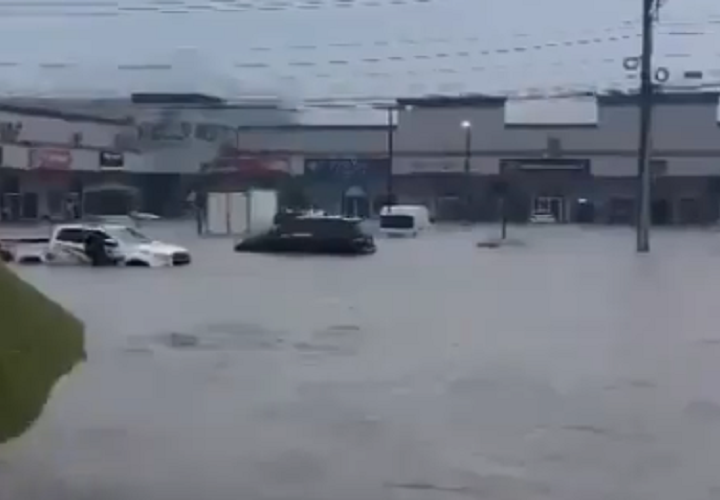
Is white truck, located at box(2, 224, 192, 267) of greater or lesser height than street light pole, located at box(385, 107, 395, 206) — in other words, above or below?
below

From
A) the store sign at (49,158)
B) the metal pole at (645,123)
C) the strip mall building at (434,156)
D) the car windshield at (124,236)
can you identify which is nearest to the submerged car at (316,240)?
the car windshield at (124,236)

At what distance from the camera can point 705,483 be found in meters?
8.37

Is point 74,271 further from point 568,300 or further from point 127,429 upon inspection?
point 127,429

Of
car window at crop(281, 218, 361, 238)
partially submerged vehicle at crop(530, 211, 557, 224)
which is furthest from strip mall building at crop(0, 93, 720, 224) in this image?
car window at crop(281, 218, 361, 238)

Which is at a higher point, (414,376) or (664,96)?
(664,96)

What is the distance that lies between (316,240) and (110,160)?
28.7 meters

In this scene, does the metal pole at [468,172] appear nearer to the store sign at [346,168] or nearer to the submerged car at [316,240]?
the store sign at [346,168]

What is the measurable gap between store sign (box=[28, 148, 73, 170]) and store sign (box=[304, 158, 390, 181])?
13.7 meters

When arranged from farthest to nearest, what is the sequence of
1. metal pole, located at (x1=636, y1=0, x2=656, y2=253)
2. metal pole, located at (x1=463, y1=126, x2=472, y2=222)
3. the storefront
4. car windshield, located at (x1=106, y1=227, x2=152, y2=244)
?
1. the storefront
2. metal pole, located at (x1=463, y1=126, x2=472, y2=222)
3. metal pole, located at (x1=636, y1=0, x2=656, y2=253)
4. car windshield, located at (x1=106, y1=227, x2=152, y2=244)

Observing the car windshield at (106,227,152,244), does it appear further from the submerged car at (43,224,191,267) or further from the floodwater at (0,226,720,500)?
the floodwater at (0,226,720,500)

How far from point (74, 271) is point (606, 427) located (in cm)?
2027

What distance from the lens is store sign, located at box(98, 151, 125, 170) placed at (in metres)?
65.9

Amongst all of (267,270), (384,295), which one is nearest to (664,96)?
(267,270)

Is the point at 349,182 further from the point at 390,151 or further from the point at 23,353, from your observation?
the point at 23,353
